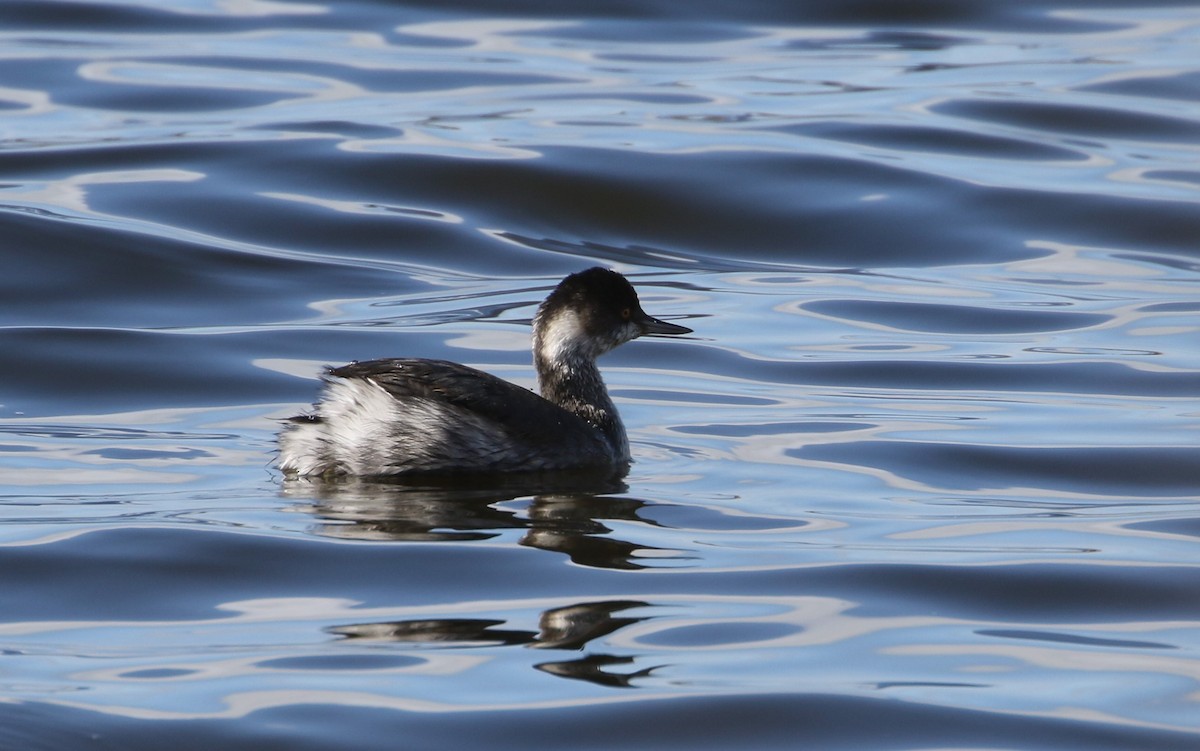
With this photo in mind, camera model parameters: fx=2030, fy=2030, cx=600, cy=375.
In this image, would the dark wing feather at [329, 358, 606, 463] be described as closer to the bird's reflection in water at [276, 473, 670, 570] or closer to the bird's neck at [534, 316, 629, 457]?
the bird's reflection in water at [276, 473, 670, 570]

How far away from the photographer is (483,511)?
6961 millimetres

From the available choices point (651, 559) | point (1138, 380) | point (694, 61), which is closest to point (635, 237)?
point (1138, 380)

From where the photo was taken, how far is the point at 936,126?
16.3 meters

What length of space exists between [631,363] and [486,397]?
113 inches

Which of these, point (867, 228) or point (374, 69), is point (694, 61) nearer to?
point (374, 69)

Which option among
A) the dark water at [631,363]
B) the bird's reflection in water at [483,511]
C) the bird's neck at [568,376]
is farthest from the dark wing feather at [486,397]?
the bird's neck at [568,376]

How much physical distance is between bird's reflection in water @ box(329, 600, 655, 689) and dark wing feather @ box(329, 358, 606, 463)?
1890 mm

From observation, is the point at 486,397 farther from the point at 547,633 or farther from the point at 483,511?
the point at 547,633

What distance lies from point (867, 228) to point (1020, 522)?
6.71m

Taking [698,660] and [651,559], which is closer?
[698,660]

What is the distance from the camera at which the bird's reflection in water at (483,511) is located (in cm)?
647

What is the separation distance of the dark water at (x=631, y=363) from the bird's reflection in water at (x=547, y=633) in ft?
0.07

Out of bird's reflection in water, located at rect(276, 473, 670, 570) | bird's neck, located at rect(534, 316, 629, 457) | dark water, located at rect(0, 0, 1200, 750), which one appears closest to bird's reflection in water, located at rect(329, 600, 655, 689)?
dark water, located at rect(0, 0, 1200, 750)

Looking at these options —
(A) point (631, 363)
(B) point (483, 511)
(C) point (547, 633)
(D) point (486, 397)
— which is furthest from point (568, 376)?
(C) point (547, 633)
